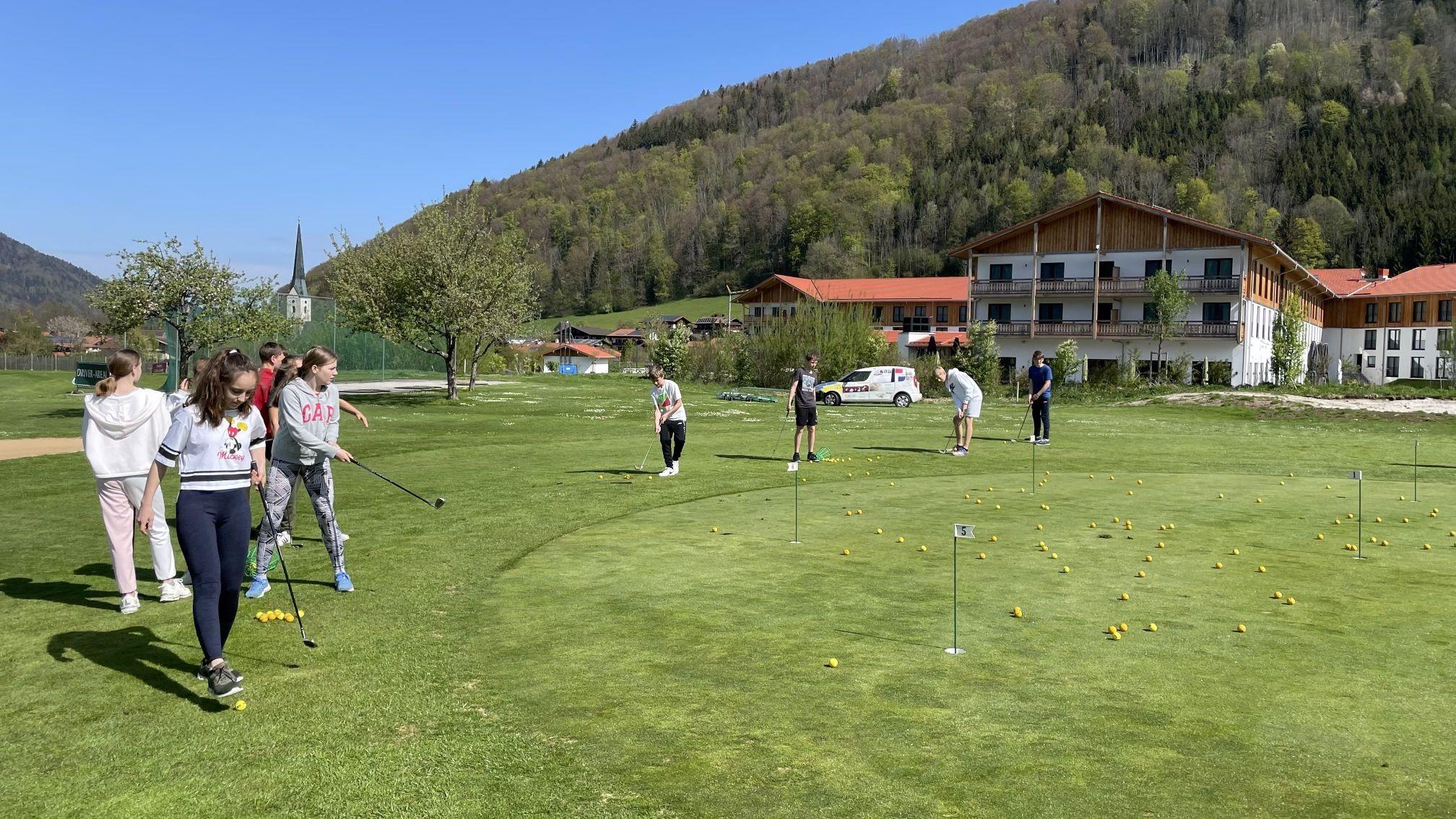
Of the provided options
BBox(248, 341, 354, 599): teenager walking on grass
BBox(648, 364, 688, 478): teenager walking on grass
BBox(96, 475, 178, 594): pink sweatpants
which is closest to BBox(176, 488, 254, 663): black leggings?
BBox(248, 341, 354, 599): teenager walking on grass

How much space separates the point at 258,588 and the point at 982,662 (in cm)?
636

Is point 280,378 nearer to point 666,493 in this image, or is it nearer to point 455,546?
point 455,546

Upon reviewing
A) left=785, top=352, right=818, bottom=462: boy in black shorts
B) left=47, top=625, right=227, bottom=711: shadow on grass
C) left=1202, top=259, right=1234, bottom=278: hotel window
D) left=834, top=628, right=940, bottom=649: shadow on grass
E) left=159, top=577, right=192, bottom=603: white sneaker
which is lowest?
left=47, top=625, right=227, bottom=711: shadow on grass

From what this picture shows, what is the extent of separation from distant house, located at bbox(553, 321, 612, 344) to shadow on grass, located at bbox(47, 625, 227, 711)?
161451 mm

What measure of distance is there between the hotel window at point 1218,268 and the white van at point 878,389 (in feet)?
108

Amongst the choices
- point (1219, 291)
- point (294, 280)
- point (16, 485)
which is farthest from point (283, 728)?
point (294, 280)

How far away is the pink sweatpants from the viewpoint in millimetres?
8695

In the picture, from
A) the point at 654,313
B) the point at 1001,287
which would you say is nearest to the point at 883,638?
the point at 1001,287

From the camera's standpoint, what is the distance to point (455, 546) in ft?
38.2

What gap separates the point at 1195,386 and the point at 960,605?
50.6 meters

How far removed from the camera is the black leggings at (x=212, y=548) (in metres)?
6.48

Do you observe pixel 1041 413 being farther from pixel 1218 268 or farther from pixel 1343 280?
pixel 1343 280

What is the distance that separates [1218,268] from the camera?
70188mm

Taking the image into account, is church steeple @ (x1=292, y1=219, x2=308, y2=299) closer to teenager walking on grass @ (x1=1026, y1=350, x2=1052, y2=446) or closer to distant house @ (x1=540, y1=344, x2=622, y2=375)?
distant house @ (x1=540, y1=344, x2=622, y2=375)
